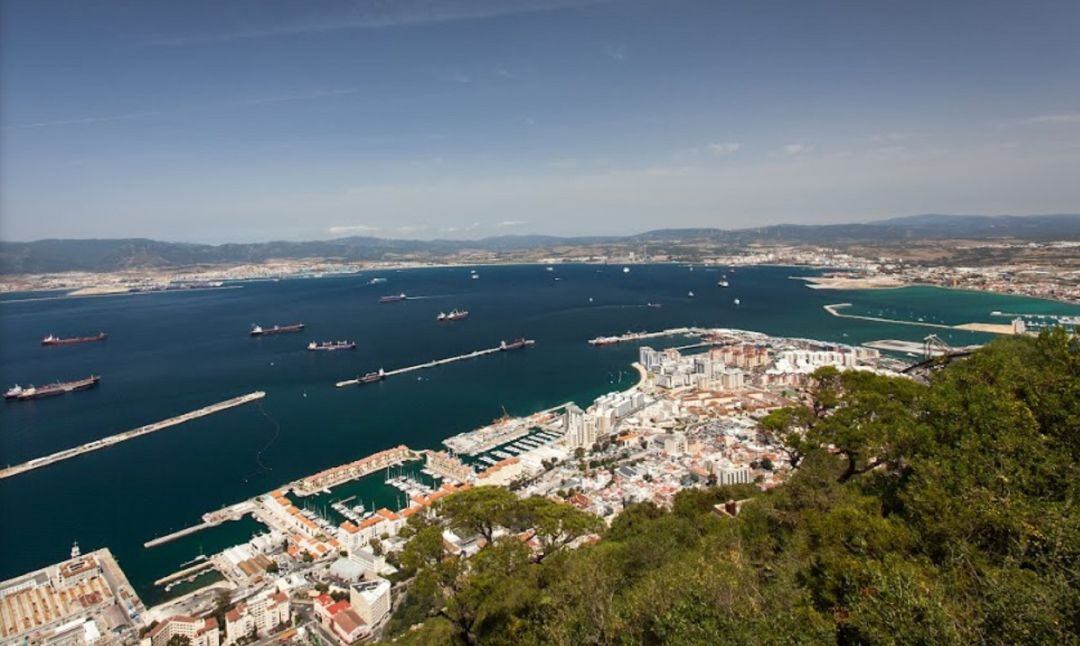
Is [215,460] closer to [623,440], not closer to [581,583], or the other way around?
[623,440]

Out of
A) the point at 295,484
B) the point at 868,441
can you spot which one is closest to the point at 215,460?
the point at 295,484

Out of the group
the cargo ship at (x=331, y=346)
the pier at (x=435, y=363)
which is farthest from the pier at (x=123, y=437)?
the cargo ship at (x=331, y=346)

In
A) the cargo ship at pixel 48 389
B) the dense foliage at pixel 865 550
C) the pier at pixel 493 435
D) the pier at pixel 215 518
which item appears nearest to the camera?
the dense foliage at pixel 865 550

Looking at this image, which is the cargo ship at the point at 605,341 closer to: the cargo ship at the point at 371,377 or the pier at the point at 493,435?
the pier at the point at 493,435

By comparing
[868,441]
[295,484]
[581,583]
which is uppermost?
[868,441]

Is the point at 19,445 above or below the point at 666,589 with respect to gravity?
below

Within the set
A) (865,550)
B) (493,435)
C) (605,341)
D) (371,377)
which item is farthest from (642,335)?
(865,550)

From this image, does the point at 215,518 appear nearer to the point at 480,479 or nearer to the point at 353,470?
the point at 353,470
